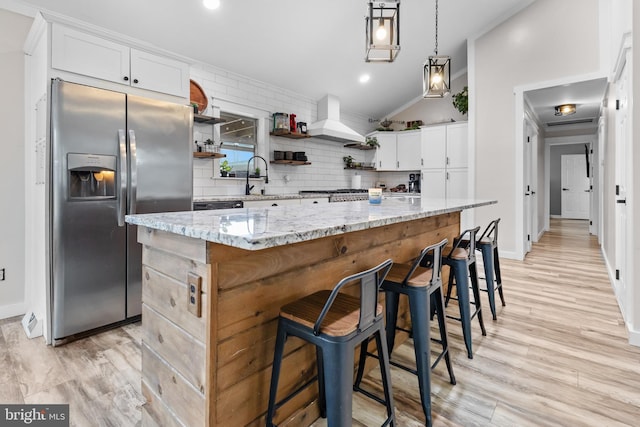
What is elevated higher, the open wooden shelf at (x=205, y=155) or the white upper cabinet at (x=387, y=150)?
the white upper cabinet at (x=387, y=150)

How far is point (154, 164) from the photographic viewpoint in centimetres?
269

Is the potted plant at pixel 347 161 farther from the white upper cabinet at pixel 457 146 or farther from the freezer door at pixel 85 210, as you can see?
the freezer door at pixel 85 210

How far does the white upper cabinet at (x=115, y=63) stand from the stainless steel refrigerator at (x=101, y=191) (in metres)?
0.15

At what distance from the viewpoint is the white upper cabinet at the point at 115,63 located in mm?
2305

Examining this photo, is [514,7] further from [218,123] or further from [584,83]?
[218,123]

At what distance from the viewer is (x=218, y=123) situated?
4113 mm

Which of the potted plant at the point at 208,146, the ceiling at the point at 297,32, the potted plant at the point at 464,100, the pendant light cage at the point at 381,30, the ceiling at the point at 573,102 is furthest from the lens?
the potted plant at the point at 464,100

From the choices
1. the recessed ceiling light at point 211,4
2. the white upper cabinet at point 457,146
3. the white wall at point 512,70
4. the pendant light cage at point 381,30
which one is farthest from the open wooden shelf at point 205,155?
the white upper cabinet at point 457,146

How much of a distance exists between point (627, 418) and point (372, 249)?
4.70 ft

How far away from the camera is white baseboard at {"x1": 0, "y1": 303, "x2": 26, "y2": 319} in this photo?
2789mm

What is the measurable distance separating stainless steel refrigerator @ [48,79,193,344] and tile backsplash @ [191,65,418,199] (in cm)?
130

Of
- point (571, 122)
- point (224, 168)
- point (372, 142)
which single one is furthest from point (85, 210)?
point (571, 122)

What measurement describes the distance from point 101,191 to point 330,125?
3.49m

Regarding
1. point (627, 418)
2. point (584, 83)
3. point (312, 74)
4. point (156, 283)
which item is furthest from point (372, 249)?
point (584, 83)
